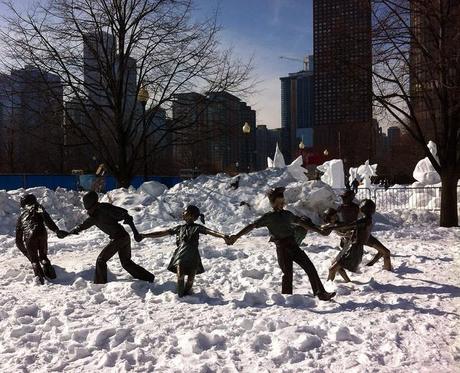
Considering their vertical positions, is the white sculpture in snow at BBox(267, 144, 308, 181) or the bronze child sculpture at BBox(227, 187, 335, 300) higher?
the white sculpture in snow at BBox(267, 144, 308, 181)

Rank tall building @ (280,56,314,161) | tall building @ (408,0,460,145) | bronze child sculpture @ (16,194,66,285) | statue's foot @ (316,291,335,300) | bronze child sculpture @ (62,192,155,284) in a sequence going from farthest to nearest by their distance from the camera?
tall building @ (280,56,314,161)
tall building @ (408,0,460,145)
bronze child sculpture @ (16,194,66,285)
bronze child sculpture @ (62,192,155,284)
statue's foot @ (316,291,335,300)

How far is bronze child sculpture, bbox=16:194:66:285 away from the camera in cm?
764

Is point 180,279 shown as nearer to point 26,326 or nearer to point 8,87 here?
point 26,326

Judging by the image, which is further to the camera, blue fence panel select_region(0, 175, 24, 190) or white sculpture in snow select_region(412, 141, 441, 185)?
blue fence panel select_region(0, 175, 24, 190)

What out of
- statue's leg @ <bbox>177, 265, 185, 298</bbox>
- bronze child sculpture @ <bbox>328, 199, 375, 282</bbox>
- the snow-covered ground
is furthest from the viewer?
bronze child sculpture @ <bbox>328, 199, 375, 282</bbox>

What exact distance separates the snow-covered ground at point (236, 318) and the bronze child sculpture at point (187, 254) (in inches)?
10.1

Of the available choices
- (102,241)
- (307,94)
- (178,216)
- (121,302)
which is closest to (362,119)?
(178,216)

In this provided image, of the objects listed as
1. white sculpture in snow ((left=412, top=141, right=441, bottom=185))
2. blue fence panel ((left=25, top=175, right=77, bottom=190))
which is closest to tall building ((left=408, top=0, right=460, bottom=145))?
white sculpture in snow ((left=412, top=141, right=441, bottom=185))

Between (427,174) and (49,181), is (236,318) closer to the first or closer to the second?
(427,174)

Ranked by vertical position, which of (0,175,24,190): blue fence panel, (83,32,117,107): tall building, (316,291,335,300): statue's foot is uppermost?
(83,32,117,107): tall building

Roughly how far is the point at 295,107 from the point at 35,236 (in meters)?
101

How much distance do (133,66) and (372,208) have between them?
14731 mm

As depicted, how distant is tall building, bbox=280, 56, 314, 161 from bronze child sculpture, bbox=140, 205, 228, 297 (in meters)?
88.3

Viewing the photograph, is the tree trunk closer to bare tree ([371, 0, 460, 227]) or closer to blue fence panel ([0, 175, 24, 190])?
bare tree ([371, 0, 460, 227])
